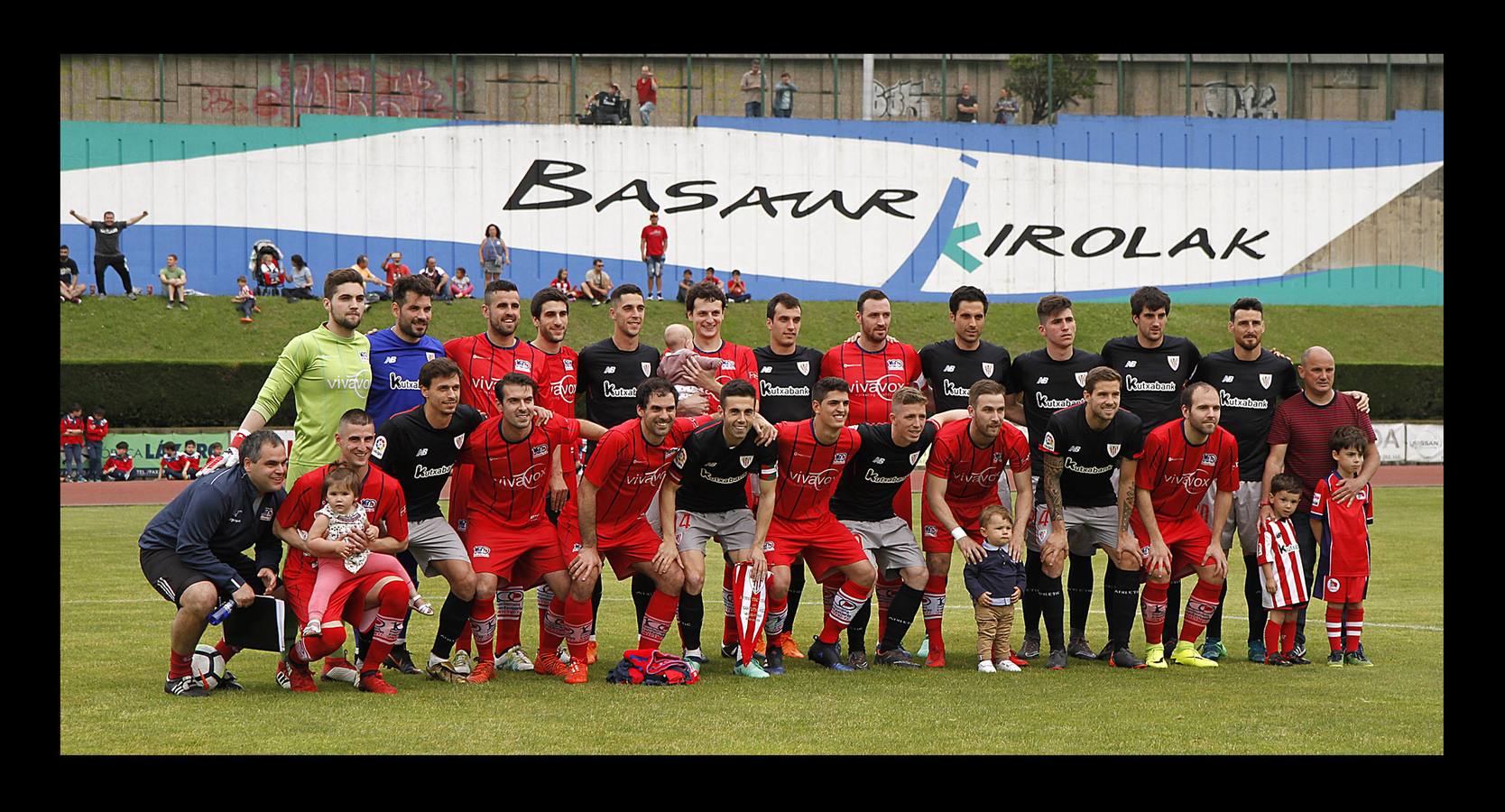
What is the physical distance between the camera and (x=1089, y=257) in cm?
3956

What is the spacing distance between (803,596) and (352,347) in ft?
16.9

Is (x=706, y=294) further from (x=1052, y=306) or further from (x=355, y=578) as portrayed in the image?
(x=355, y=578)

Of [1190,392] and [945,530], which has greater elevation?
[1190,392]

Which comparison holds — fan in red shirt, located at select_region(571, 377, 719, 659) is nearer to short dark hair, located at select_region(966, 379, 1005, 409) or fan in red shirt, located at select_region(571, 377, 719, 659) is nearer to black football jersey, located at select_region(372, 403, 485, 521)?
black football jersey, located at select_region(372, 403, 485, 521)

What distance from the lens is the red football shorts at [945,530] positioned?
29.1 ft

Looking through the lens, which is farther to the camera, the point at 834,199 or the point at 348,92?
the point at 834,199

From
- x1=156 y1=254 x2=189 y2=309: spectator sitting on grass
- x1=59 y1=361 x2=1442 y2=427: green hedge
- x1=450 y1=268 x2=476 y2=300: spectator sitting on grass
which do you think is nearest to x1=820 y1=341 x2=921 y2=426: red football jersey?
x1=59 y1=361 x2=1442 y2=427: green hedge

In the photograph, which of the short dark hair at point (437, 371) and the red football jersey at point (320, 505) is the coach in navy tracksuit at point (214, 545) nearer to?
the red football jersey at point (320, 505)

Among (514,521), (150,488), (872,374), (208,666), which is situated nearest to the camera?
(208,666)

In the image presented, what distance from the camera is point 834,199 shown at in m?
38.7

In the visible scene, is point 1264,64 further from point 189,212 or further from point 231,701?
point 231,701

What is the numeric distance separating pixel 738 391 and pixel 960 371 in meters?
1.89

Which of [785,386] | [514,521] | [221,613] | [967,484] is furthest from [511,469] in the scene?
[967,484]

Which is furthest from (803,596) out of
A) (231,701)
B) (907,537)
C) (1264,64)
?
(1264,64)
